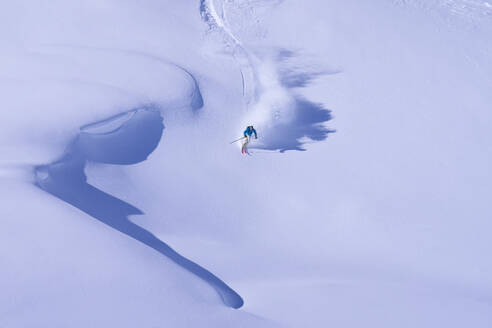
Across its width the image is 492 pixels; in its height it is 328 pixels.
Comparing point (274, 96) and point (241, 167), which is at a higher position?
point (274, 96)

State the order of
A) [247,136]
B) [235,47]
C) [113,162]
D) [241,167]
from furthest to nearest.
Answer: [235,47], [247,136], [241,167], [113,162]

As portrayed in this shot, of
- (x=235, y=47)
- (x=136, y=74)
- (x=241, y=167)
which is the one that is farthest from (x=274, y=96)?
(x=136, y=74)

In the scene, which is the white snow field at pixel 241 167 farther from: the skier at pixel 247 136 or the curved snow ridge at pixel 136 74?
the skier at pixel 247 136

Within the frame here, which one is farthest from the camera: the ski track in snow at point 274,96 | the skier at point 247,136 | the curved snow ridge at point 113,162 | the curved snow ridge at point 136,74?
the ski track in snow at point 274,96

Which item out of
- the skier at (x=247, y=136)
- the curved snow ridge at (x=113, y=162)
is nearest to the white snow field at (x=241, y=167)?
the curved snow ridge at (x=113, y=162)

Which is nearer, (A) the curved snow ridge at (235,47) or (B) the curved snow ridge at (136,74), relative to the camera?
(B) the curved snow ridge at (136,74)

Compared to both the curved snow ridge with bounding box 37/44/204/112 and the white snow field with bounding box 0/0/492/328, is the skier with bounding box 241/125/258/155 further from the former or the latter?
the curved snow ridge with bounding box 37/44/204/112


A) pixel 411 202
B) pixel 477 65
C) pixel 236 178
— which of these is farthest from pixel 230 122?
pixel 477 65

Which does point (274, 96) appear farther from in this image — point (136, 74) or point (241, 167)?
point (136, 74)
